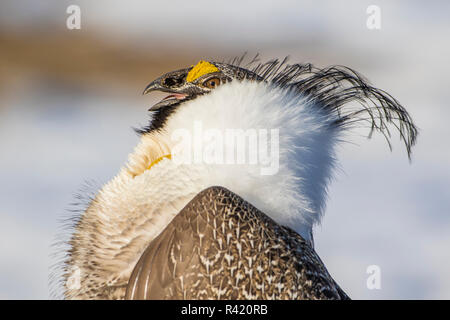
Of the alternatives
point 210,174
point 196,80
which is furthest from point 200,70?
point 210,174

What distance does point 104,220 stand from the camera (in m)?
2.17

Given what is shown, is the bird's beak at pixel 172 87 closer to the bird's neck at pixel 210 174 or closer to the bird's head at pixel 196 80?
the bird's head at pixel 196 80

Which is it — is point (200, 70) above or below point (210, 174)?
above

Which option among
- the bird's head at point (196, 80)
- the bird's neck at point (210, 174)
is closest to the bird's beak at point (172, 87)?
the bird's head at point (196, 80)

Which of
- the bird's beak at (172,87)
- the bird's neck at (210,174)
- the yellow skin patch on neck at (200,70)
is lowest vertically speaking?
the bird's neck at (210,174)

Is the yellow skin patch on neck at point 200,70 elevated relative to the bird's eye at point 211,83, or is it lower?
elevated

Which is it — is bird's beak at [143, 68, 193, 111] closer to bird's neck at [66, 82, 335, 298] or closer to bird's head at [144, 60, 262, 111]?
bird's head at [144, 60, 262, 111]

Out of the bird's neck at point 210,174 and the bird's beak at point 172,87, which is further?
the bird's beak at point 172,87

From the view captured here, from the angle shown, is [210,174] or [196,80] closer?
[210,174]

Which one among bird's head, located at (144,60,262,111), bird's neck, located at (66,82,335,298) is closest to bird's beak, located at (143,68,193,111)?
bird's head, located at (144,60,262,111)

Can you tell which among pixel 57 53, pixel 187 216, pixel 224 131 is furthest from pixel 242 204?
pixel 57 53

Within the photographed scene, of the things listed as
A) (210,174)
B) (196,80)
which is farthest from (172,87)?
(210,174)

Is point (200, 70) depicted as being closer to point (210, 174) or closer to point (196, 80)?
point (196, 80)
